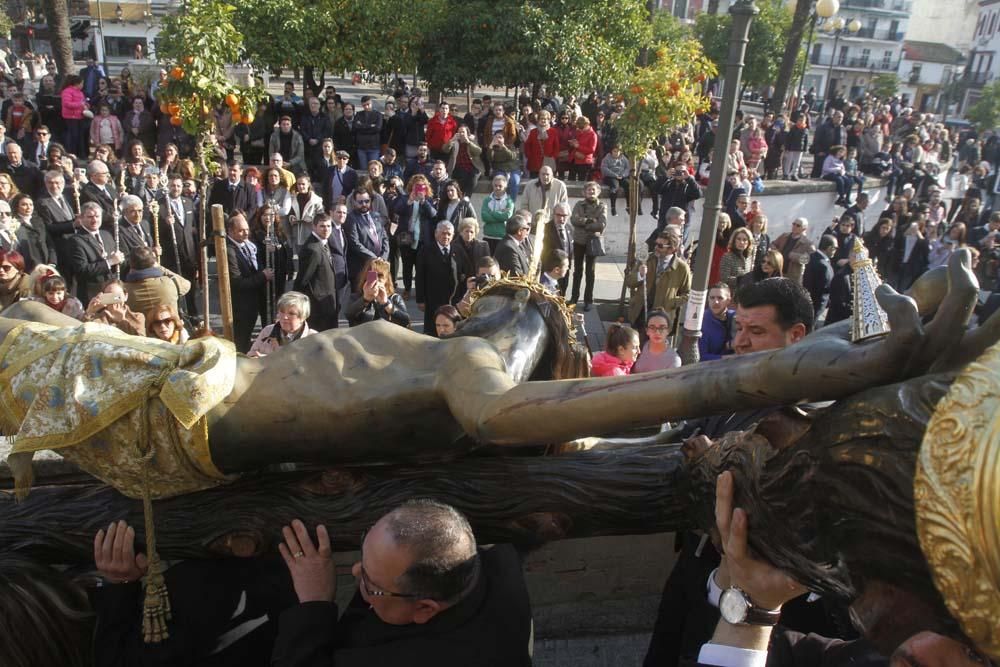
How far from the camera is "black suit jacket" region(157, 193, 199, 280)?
330 inches

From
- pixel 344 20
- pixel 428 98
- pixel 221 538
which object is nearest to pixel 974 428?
pixel 221 538

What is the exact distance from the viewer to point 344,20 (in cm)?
1433

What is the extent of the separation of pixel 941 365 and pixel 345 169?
9932 mm

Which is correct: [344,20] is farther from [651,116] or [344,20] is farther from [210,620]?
[210,620]

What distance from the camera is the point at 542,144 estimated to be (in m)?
13.1

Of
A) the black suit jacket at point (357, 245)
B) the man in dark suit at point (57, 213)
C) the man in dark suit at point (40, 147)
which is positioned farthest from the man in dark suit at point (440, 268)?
the man in dark suit at point (40, 147)

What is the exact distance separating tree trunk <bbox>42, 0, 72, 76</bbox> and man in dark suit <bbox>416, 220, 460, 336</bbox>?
11.5 m

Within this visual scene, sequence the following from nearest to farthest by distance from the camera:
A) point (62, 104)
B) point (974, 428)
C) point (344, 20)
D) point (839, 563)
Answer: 1. point (974, 428)
2. point (839, 563)
3. point (62, 104)
4. point (344, 20)

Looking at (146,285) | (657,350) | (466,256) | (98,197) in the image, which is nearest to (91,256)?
(98,197)

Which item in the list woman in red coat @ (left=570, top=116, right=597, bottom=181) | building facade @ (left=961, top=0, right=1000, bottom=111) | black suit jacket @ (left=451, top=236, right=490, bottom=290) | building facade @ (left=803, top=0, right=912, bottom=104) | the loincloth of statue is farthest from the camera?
building facade @ (left=803, top=0, right=912, bottom=104)

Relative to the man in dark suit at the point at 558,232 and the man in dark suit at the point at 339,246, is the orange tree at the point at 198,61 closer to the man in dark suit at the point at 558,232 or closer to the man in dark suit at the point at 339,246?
the man in dark suit at the point at 339,246

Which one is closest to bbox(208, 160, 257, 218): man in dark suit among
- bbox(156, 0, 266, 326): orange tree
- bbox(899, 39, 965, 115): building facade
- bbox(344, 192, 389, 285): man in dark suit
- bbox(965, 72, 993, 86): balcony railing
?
bbox(344, 192, 389, 285): man in dark suit

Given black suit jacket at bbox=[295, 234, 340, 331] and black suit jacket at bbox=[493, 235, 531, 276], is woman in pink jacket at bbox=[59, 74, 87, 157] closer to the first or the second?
black suit jacket at bbox=[295, 234, 340, 331]

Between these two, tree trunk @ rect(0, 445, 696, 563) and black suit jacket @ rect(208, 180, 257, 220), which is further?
black suit jacket @ rect(208, 180, 257, 220)
